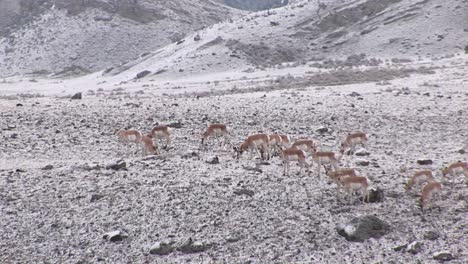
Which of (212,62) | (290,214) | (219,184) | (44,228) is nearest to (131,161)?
(219,184)

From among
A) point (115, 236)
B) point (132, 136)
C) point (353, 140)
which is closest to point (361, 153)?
point (353, 140)

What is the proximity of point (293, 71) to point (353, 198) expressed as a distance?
4405cm

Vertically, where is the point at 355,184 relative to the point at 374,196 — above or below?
above

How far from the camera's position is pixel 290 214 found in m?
10.2

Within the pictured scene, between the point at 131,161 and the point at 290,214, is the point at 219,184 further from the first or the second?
the point at 131,161

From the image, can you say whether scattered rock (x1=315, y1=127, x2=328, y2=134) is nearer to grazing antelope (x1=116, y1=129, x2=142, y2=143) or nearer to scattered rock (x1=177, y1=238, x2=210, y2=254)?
grazing antelope (x1=116, y1=129, x2=142, y2=143)

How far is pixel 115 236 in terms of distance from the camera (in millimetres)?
9422

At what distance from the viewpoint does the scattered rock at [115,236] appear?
9398 mm

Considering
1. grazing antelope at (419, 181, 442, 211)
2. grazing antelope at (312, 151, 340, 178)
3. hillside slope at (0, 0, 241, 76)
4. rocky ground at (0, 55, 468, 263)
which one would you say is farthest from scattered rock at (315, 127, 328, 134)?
hillside slope at (0, 0, 241, 76)

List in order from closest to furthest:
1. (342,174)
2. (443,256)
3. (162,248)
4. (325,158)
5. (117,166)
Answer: (443,256), (162,248), (342,174), (325,158), (117,166)

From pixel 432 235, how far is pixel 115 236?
527cm

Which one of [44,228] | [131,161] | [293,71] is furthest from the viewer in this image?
[293,71]

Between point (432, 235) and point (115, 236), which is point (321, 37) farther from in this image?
point (115, 236)

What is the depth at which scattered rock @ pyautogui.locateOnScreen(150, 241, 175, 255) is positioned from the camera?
9.03m
